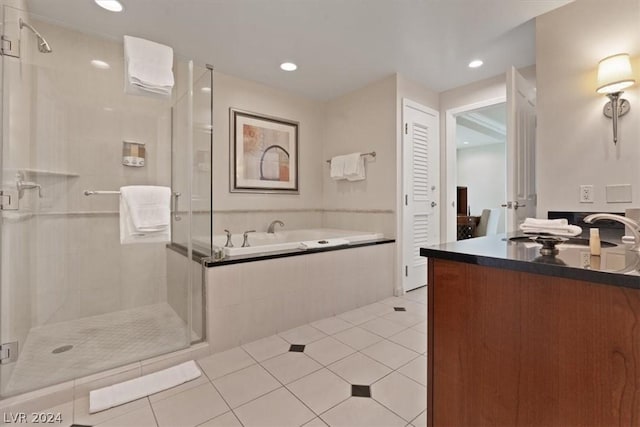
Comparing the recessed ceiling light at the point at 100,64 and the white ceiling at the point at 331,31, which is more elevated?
the white ceiling at the point at 331,31

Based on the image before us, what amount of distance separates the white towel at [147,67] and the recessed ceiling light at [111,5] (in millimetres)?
285

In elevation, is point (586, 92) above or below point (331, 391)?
above

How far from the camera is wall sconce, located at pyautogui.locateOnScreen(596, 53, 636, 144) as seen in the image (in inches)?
66.5

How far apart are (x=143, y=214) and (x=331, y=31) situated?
2063 mm

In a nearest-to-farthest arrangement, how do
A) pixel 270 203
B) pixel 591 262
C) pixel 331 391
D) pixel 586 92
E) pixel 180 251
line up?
pixel 591 262
pixel 331 391
pixel 586 92
pixel 180 251
pixel 270 203

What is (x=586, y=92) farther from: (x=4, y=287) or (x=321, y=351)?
Answer: (x=4, y=287)


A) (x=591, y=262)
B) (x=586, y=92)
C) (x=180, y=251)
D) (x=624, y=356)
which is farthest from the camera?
(x=180, y=251)

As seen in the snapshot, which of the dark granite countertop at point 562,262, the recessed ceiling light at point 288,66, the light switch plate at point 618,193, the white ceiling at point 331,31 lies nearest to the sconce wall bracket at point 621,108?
the light switch plate at point 618,193

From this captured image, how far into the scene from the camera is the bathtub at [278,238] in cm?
216

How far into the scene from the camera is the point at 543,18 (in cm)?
209

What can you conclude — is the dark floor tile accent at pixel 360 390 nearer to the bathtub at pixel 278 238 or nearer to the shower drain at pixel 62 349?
the bathtub at pixel 278 238

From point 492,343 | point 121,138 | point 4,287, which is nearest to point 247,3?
point 121,138

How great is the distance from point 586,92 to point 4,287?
3.78 meters

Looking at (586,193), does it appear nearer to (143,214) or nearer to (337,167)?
A: (337,167)
